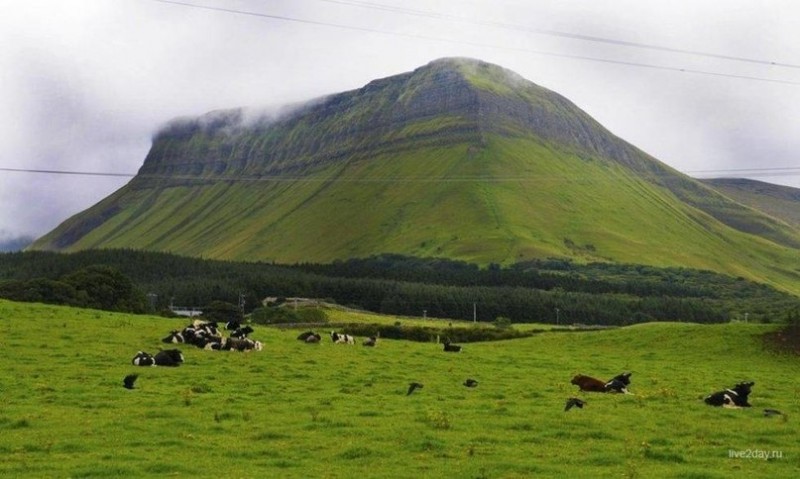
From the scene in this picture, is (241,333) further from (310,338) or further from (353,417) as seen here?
(353,417)

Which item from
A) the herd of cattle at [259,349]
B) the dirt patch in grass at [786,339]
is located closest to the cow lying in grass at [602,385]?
the herd of cattle at [259,349]

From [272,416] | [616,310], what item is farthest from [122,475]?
[616,310]

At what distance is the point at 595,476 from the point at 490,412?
849 centimetres

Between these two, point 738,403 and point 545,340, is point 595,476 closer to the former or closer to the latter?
point 738,403

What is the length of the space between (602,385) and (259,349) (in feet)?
60.8

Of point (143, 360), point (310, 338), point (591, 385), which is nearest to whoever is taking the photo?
point (591, 385)

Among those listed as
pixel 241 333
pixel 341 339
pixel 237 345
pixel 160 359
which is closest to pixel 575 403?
pixel 160 359

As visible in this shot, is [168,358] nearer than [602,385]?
No

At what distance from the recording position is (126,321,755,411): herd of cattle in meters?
28.7

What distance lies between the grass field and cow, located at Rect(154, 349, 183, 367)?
19.3 inches

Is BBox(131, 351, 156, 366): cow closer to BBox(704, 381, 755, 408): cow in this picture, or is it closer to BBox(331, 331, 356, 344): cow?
BBox(331, 331, 356, 344): cow

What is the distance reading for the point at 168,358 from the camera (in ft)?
115

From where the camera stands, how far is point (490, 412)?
2567cm

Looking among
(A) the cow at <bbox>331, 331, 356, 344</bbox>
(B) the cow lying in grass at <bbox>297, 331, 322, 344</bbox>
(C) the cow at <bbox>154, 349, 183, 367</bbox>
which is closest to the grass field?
(C) the cow at <bbox>154, 349, 183, 367</bbox>
